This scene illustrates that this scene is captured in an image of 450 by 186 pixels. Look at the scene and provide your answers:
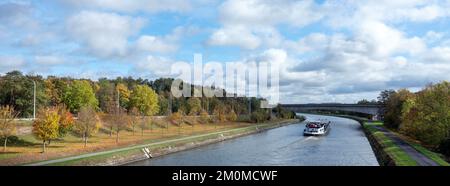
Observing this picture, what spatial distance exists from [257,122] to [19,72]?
68392 millimetres

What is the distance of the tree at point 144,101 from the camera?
4754 inches

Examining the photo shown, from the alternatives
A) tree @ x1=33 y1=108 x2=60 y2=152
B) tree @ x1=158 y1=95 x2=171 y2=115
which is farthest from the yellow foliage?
tree @ x1=158 y1=95 x2=171 y2=115

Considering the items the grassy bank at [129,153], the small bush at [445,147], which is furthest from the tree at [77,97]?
the small bush at [445,147]

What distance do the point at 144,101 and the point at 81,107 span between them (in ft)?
136

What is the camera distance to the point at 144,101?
120812mm

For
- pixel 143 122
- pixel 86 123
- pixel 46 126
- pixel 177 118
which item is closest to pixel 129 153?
pixel 46 126

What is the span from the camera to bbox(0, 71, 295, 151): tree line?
180 ft

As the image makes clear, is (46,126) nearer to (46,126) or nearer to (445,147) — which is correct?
(46,126)

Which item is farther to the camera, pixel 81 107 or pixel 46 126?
pixel 81 107

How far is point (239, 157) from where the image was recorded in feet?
183

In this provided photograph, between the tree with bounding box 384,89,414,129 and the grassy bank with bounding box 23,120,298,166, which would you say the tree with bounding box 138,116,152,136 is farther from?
the tree with bounding box 384,89,414,129

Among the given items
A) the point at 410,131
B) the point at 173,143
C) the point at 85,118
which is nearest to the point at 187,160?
the point at 173,143
